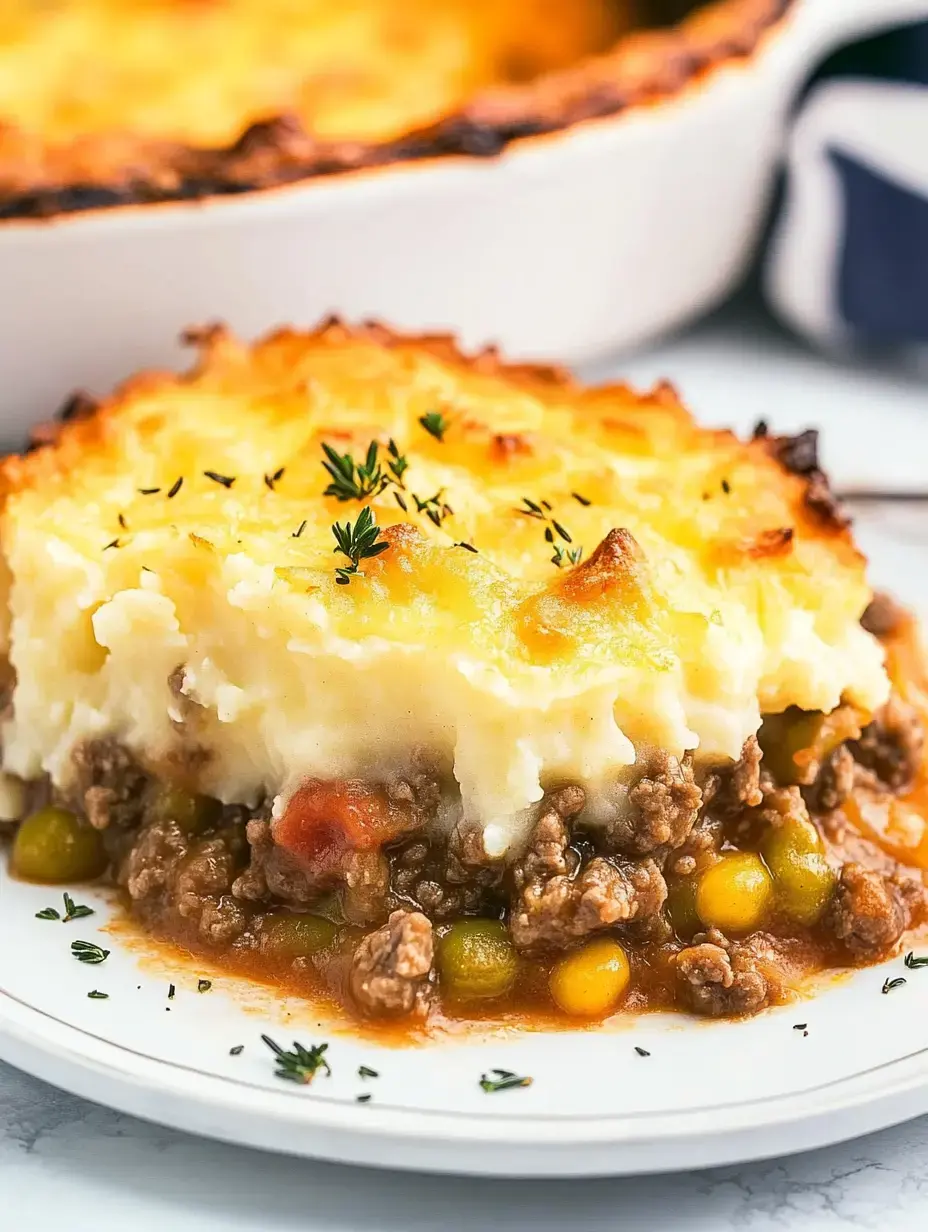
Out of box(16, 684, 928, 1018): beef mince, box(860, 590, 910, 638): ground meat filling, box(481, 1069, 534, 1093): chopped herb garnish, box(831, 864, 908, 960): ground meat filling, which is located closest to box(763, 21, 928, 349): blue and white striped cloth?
box(860, 590, 910, 638): ground meat filling

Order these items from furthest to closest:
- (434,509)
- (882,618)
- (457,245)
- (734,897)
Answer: (457,245), (882,618), (434,509), (734,897)

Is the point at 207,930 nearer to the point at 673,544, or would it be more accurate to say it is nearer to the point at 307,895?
the point at 307,895

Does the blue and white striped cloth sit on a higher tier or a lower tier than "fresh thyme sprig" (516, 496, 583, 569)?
lower

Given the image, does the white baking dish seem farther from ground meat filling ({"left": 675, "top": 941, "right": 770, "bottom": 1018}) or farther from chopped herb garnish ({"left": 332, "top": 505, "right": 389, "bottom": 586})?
ground meat filling ({"left": 675, "top": 941, "right": 770, "bottom": 1018})

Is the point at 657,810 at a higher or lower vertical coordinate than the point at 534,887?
higher

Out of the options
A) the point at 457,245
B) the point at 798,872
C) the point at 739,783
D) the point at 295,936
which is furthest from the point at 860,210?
the point at 295,936

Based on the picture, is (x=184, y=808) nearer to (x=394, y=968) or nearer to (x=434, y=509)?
(x=394, y=968)

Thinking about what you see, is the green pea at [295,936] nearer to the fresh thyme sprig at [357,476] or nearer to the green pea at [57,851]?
the green pea at [57,851]

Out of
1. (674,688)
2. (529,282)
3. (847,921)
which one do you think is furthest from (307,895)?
(529,282)
